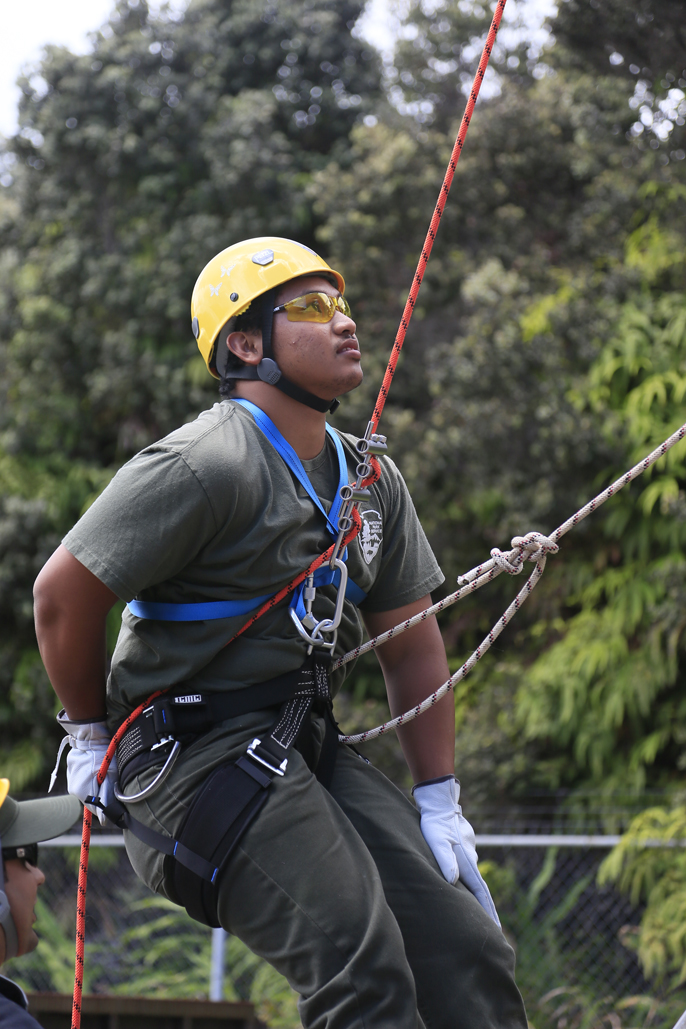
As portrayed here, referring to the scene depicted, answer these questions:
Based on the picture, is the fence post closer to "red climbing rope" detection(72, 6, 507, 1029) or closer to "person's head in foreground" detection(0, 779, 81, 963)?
"red climbing rope" detection(72, 6, 507, 1029)

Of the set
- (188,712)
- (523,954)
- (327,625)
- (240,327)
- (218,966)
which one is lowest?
→ (523,954)

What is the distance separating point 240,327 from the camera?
95.9 inches

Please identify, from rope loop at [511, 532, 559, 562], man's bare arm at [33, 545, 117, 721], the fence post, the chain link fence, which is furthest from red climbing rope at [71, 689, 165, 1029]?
the fence post

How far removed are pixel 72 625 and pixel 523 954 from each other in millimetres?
5341

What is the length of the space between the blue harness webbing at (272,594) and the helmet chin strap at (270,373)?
8 centimetres

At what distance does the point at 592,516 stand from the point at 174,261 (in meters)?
5.23

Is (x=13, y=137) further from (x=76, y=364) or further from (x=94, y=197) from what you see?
(x=76, y=364)

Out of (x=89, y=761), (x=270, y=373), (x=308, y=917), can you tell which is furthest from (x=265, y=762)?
(x=270, y=373)

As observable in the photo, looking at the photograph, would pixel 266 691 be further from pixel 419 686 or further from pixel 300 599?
pixel 419 686

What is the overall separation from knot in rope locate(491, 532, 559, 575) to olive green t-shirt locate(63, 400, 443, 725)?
361mm

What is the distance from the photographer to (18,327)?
418 inches

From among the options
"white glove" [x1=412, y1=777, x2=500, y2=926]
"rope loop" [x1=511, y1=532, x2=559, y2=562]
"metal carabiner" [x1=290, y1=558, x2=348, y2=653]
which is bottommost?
"white glove" [x1=412, y1=777, x2=500, y2=926]

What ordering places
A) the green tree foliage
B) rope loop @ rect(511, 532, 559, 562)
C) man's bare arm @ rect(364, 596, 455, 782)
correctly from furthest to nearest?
the green tree foliage
man's bare arm @ rect(364, 596, 455, 782)
rope loop @ rect(511, 532, 559, 562)

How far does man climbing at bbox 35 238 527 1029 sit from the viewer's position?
1982 mm
